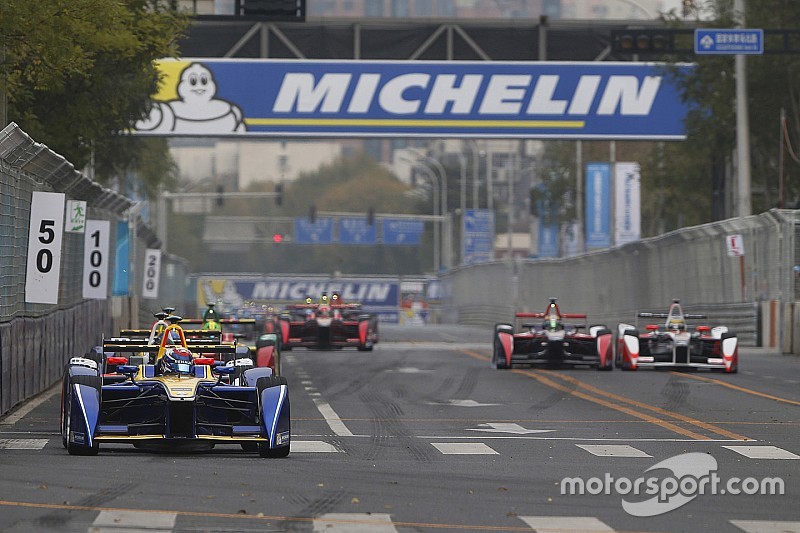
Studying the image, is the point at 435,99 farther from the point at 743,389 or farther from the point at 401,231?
the point at 401,231

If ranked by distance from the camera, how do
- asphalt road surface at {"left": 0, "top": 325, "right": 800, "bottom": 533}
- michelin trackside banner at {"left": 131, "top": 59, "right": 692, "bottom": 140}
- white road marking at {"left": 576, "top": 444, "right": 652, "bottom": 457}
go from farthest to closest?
michelin trackside banner at {"left": 131, "top": 59, "right": 692, "bottom": 140} < white road marking at {"left": 576, "top": 444, "right": 652, "bottom": 457} < asphalt road surface at {"left": 0, "top": 325, "right": 800, "bottom": 533}

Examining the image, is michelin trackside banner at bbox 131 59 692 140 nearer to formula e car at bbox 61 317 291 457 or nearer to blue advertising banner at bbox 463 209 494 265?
formula e car at bbox 61 317 291 457

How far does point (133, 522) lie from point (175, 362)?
5.04 meters

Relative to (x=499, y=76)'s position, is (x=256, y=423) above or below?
below

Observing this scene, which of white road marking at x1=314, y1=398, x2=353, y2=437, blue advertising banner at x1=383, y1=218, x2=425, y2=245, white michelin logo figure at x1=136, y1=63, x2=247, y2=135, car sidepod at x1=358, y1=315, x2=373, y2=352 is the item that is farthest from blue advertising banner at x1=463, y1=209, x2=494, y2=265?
white road marking at x1=314, y1=398, x2=353, y2=437

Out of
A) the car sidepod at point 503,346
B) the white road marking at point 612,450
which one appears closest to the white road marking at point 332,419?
the white road marking at point 612,450

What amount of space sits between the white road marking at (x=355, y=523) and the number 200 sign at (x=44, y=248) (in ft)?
29.2

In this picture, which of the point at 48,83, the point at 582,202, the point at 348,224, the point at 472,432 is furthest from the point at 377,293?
the point at 472,432

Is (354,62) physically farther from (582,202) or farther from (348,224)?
(348,224)

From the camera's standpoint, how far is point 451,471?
40.6 ft

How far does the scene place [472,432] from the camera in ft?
53.1

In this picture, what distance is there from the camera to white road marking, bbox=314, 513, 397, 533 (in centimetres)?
931

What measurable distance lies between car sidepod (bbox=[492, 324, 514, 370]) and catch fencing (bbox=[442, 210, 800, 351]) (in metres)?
8.93

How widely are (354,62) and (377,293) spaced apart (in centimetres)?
5853
